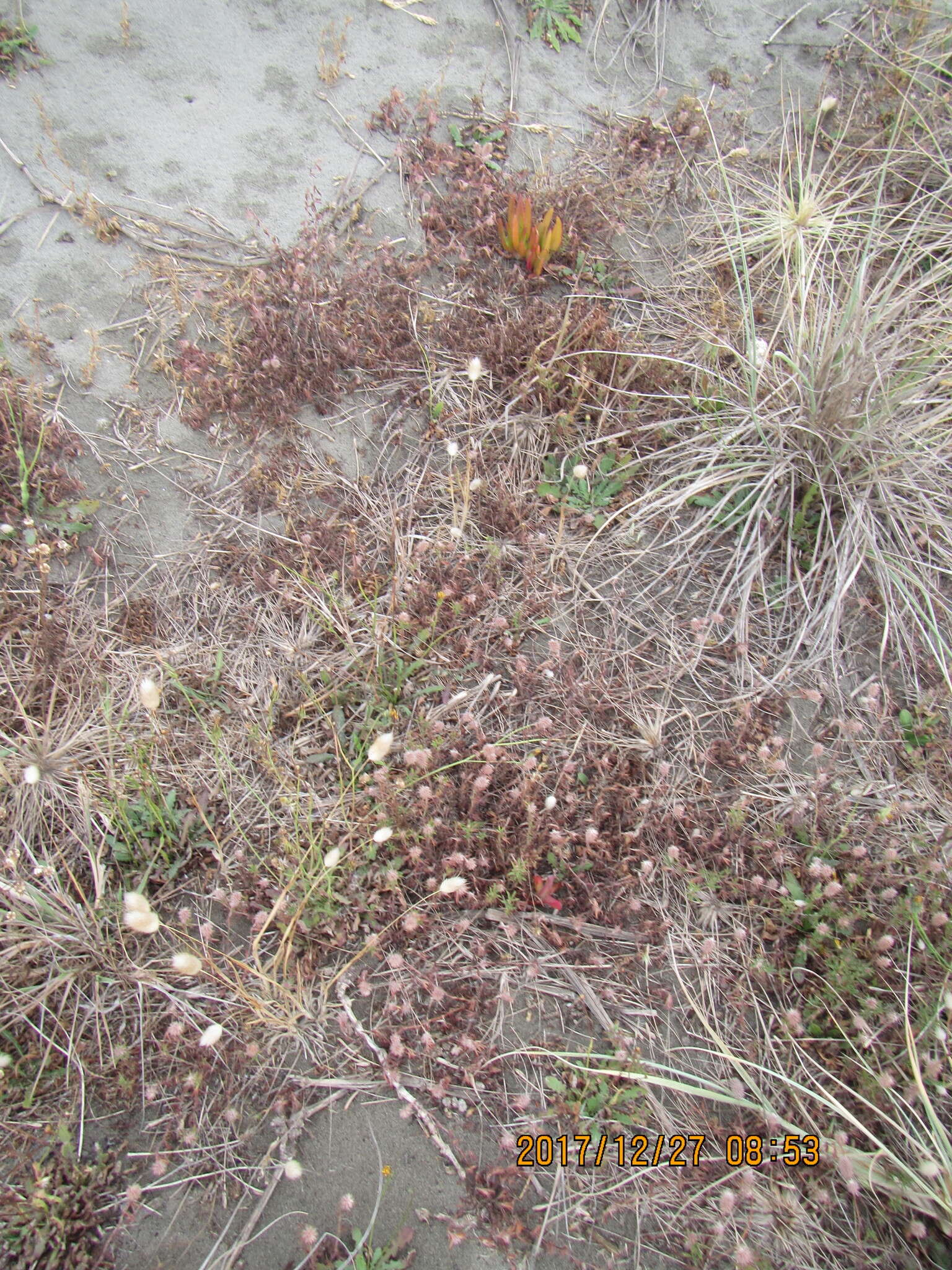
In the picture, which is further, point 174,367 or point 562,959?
point 174,367

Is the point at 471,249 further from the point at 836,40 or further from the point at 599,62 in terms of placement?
the point at 836,40

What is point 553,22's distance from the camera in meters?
4.26

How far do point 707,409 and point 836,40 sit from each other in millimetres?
2905

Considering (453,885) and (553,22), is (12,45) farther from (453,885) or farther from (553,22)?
(453,885)

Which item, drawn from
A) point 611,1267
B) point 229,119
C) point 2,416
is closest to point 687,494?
point 611,1267

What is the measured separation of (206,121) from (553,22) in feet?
6.48

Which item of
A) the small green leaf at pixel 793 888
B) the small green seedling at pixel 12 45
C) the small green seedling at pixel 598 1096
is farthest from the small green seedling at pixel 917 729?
the small green seedling at pixel 12 45

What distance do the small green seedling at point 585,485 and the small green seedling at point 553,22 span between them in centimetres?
271

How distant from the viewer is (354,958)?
7.34 feet

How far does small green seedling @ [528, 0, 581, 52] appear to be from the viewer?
4258 millimetres
